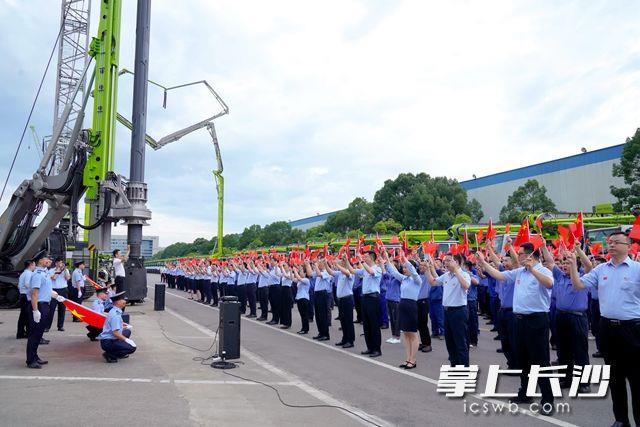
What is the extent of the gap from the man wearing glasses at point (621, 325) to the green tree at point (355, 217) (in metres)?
40.5

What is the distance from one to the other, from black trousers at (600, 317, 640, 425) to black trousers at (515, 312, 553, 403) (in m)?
0.76

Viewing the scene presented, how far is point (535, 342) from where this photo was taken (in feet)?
19.6

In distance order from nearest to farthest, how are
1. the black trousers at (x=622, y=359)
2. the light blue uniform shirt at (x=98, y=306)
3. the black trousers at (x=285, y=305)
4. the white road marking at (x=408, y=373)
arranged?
the black trousers at (x=622, y=359)
the white road marking at (x=408, y=373)
the light blue uniform shirt at (x=98, y=306)
the black trousers at (x=285, y=305)

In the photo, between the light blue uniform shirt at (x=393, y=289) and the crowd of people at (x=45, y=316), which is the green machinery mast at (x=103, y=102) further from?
the light blue uniform shirt at (x=393, y=289)

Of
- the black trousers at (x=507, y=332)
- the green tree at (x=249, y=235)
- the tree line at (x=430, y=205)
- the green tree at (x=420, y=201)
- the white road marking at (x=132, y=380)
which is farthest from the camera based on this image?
the green tree at (x=249, y=235)

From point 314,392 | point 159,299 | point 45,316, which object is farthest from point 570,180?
point 45,316

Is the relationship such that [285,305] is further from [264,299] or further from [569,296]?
[569,296]

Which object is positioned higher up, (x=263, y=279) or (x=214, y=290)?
(x=263, y=279)

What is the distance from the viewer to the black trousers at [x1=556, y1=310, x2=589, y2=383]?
702cm

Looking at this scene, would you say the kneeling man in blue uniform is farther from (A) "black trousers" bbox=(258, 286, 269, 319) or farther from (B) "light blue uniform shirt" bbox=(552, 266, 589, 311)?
(A) "black trousers" bbox=(258, 286, 269, 319)

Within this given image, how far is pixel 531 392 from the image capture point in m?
6.21

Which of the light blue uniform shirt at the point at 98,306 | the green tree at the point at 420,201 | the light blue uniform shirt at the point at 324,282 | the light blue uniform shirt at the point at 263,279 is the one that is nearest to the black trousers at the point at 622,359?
the light blue uniform shirt at the point at 324,282

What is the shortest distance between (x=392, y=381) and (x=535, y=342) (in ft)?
7.97

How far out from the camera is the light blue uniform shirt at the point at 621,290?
16.6ft
